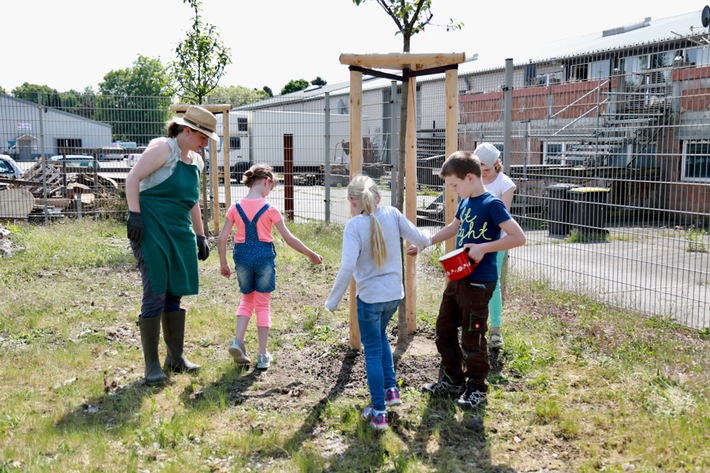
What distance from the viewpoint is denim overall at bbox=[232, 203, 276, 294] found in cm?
482

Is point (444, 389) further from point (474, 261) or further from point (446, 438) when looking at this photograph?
point (474, 261)

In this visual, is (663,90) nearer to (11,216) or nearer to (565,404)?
(565,404)

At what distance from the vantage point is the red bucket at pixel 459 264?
388cm

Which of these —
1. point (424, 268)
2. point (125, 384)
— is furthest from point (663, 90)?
point (125, 384)

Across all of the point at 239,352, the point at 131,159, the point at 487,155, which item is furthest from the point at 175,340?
the point at 131,159

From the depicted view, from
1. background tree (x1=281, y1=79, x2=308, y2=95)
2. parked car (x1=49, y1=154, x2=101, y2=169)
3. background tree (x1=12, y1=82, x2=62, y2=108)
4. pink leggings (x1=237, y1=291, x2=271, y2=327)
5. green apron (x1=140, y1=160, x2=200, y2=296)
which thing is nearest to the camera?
green apron (x1=140, y1=160, x2=200, y2=296)

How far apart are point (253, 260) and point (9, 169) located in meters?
14.9

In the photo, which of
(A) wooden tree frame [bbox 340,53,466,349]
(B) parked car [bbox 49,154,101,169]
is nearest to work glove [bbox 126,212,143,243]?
(A) wooden tree frame [bbox 340,53,466,349]

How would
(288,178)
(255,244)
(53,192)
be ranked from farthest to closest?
(53,192), (288,178), (255,244)

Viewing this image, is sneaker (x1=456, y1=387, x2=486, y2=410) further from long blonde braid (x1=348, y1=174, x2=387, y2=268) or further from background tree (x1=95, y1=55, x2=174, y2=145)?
background tree (x1=95, y1=55, x2=174, y2=145)

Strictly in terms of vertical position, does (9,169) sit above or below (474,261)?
above

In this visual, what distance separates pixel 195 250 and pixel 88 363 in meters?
1.31

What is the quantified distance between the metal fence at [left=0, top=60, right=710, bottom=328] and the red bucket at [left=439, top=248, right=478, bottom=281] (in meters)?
2.51

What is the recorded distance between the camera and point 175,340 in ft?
16.4
